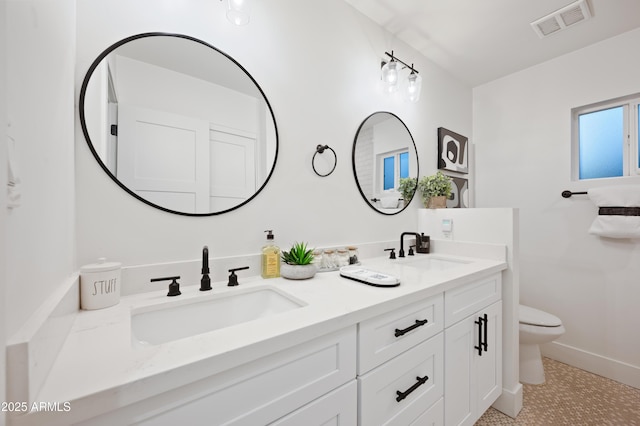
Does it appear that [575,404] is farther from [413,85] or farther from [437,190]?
[413,85]

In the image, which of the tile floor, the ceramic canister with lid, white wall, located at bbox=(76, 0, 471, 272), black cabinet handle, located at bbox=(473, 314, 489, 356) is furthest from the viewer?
the tile floor

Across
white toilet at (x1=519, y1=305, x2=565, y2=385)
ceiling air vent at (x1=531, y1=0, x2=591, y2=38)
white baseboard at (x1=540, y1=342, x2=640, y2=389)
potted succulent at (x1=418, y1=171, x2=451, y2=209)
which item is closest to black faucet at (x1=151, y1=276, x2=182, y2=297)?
potted succulent at (x1=418, y1=171, x2=451, y2=209)

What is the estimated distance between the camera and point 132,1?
3.20ft

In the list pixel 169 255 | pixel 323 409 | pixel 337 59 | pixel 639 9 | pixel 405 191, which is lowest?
pixel 323 409

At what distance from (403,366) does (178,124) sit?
1269 millimetres

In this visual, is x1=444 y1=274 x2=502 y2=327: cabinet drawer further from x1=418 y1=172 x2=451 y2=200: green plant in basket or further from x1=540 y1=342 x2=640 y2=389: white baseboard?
x1=540 y1=342 x2=640 y2=389: white baseboard

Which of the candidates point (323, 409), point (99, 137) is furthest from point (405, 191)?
point (99, 137)

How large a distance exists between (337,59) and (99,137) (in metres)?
1.30

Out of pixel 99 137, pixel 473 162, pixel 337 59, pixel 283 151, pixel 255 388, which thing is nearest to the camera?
pixel 255 388

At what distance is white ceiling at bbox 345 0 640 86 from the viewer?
1649 millimetres

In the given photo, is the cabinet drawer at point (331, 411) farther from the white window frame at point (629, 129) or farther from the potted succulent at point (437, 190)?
the white window frame at point (629, 129)

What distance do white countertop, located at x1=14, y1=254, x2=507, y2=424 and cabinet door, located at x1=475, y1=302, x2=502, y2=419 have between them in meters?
0.71

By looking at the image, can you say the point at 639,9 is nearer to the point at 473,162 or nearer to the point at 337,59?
the point at 473,162

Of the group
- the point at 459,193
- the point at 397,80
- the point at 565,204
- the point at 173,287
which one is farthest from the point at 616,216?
the point at 173,287
